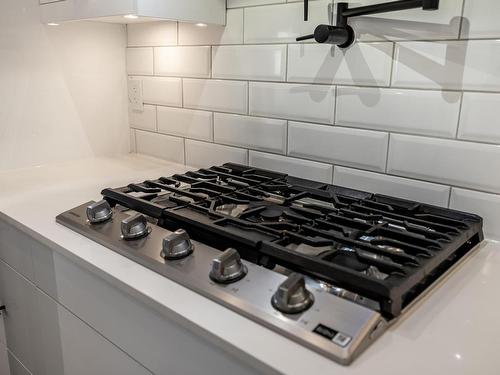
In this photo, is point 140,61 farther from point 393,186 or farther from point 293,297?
point 293,297

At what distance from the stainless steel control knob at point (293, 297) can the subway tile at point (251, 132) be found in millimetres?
704

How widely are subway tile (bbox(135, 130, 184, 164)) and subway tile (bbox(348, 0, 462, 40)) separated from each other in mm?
776

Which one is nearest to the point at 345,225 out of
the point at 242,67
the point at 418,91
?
the point at 418,91

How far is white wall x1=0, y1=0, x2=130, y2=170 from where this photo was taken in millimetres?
1438

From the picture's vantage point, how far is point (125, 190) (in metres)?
1.17

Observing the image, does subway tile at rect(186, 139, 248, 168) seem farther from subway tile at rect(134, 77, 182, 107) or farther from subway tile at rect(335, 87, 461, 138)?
subway tile at rect(335, 87, 461, 138)

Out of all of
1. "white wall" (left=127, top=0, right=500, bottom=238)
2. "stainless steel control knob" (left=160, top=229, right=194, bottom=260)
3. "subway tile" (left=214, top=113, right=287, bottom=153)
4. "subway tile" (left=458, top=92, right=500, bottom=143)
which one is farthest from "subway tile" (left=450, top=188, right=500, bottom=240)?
"stainless steel control knob" (left=160, top=229, right=194, bottom=260)

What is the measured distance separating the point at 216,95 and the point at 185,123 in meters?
0.19

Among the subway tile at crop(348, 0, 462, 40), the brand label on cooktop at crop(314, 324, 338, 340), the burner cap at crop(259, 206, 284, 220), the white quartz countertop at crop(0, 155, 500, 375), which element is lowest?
the white quartz countertop at crop(0, 155, 500, 375)

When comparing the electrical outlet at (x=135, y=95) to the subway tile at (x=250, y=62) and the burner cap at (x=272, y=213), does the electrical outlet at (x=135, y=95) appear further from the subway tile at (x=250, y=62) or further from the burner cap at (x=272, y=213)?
the burner cap at (x=272, y=213)

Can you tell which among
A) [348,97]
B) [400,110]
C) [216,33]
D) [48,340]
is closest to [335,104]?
[348,97]

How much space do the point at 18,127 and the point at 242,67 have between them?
0.77 metres

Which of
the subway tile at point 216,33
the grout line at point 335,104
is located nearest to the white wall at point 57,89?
the subway tile at point 216,33

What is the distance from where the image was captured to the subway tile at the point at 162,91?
5.18ft
